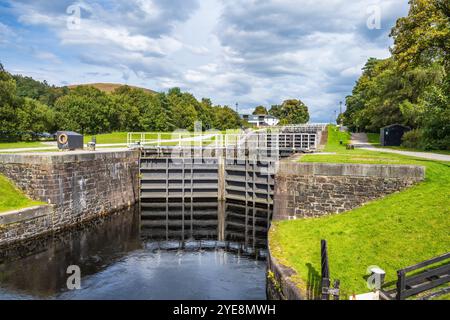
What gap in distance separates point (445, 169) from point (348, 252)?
602cm

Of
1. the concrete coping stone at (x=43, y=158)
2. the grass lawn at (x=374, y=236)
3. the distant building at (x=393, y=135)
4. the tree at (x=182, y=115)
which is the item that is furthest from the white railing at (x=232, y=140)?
the tree at (x=182, y=115)

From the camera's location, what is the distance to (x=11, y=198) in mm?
14688

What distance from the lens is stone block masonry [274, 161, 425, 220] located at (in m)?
11.8

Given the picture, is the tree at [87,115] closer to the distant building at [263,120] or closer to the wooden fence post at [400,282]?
the wooden fence post at [400,282]

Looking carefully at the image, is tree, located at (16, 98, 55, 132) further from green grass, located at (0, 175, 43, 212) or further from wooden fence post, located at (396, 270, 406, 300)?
wooden fence post, located at (396, 270, 406, 300)

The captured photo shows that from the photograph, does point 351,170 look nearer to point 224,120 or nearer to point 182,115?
point 182,115

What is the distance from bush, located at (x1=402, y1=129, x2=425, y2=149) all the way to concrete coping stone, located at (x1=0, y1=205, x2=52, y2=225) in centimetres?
2064

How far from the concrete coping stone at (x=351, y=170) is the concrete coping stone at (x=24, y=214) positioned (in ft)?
30.0

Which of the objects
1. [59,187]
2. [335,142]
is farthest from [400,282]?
[335,142]

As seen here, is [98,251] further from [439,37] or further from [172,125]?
[172,125]

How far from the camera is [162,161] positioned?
22969mm

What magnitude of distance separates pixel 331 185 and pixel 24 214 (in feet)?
35.9

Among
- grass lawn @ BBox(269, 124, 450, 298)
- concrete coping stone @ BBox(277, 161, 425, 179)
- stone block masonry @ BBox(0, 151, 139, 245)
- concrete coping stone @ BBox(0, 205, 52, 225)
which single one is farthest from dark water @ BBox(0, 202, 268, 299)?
concrete coping stone @ BBox(277, 161, 425, 179)

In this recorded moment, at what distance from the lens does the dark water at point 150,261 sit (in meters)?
10.4
